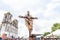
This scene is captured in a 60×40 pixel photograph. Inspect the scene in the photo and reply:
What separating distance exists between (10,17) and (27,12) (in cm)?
2311

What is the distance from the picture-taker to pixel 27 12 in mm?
19953

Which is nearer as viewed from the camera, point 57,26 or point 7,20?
point 7,20

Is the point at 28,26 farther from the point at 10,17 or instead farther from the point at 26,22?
the point at 10,17

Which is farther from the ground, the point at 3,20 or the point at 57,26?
the point at 3,20

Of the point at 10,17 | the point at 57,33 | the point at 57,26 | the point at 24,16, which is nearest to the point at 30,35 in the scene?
the point at 24,16

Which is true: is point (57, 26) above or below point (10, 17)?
below

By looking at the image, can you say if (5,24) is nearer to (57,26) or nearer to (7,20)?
(7,20)

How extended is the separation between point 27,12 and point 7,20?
2172cm

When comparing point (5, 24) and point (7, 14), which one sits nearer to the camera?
point (5, 24)

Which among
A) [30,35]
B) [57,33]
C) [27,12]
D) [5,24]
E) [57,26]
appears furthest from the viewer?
[57,26]

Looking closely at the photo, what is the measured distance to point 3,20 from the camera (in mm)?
40250

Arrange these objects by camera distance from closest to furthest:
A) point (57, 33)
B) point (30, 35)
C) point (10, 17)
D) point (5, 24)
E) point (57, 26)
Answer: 1. point (30, 35)
2. point (57, 33)
3. point (5, 24)
4. point (10, 17)
5. point (57, 26)

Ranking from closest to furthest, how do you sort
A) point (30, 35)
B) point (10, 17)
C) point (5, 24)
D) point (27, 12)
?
point (30, 35) < point (27, 12) < point (5, 24) < point (10, 17)

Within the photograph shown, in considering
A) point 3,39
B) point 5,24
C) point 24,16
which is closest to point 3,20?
point 5,24
